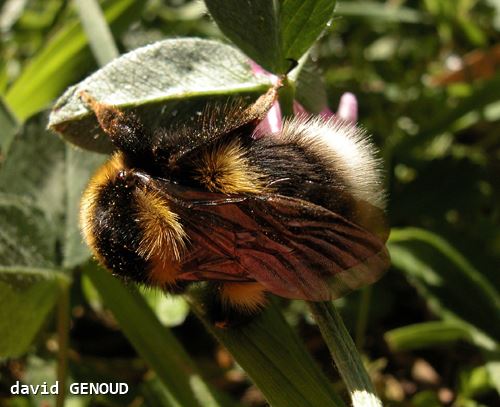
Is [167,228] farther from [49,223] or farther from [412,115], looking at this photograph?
[412,115]

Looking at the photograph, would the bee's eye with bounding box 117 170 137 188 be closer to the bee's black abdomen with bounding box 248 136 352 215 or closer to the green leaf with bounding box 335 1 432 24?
the bee's black abdomen with bounding box 248 136 352 215

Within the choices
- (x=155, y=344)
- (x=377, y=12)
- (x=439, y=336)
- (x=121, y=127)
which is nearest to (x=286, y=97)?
(x=121, y=127)

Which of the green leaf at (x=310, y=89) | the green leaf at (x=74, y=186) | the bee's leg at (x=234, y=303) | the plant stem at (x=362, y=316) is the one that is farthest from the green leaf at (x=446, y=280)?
the green leaf at (x=74, y=186)

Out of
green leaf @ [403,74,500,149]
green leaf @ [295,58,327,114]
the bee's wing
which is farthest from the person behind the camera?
green leaf @ [403,74,500,149]

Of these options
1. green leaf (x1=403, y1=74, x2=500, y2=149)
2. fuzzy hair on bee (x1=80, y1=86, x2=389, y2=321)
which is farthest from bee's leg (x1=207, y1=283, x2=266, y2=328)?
green leaf (x1=403, y1=74, x2=500, y2=149)

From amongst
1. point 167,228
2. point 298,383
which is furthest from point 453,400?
point 167,228

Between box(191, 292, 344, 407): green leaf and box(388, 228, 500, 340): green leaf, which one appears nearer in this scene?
box(191, 292, 344, 407): green leaf

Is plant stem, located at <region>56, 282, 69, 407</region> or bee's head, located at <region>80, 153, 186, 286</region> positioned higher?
bee's head, located at <region>80, 153, 186, 286</region>
